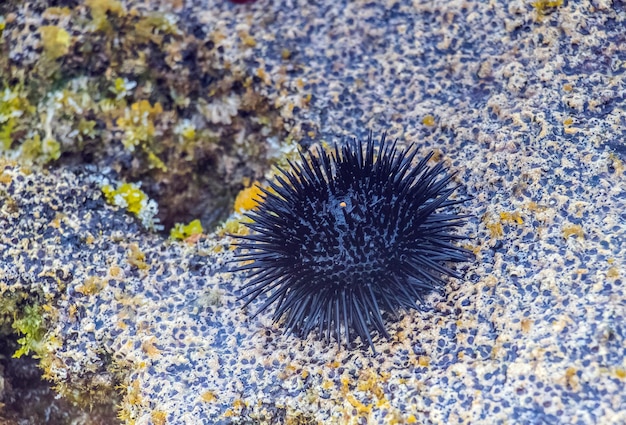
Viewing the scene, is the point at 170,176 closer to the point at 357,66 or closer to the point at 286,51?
the point at 286,51

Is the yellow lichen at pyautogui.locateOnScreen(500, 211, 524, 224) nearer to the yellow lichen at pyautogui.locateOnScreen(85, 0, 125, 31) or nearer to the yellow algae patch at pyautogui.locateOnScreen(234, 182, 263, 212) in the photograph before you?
the yellow algae patch at pyautogui.locateOnScreen(234, 182, 263, 212)

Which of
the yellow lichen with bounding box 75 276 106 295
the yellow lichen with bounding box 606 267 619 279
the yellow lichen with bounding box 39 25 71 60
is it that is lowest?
the yellow lichen with bounding box 75 276 106 295

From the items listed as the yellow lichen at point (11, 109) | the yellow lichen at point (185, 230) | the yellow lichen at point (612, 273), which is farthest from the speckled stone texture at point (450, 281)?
the yellow lichen at point (11, 109)

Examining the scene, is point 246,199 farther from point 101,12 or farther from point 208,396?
point 101,12

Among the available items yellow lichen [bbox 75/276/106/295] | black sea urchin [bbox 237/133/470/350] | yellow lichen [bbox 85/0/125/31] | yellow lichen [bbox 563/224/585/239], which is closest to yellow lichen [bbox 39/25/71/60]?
yellow lichen [bbox 85/0/125/31]

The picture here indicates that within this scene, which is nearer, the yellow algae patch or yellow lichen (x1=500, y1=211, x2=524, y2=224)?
yellow lichen (x1=500, y1=211, x2=524, y2=224)

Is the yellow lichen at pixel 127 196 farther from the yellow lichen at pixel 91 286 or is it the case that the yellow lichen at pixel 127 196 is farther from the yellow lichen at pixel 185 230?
the yellow lichen at pixel 91 286

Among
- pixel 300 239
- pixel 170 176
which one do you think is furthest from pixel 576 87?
pixel 170 176
